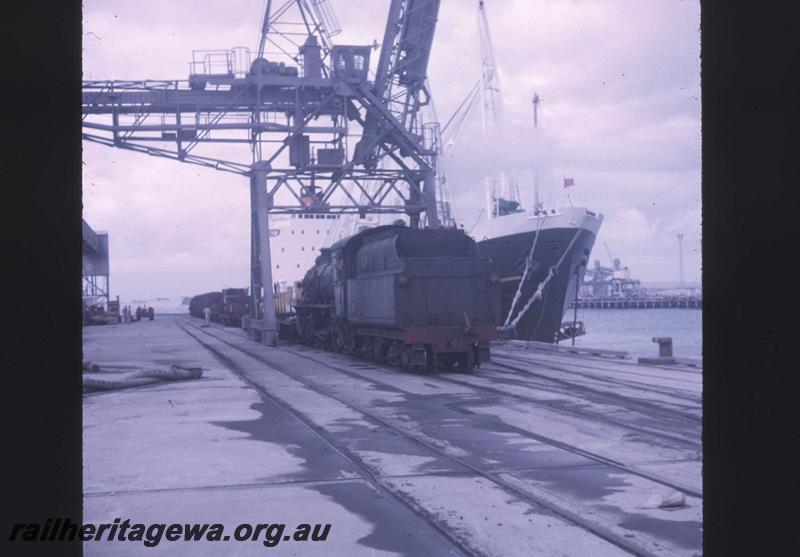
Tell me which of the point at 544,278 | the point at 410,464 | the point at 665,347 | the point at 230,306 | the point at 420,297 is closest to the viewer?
the point at 410,464

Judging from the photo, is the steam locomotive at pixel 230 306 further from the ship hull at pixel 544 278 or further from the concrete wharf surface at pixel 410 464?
the concrete wharf surface at pixel 410 464

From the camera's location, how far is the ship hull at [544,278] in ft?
131

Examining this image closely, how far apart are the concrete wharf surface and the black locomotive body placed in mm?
2133

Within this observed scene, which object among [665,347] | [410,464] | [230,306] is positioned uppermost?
[230,306]

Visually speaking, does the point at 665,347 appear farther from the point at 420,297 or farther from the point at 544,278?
the point at 544,278

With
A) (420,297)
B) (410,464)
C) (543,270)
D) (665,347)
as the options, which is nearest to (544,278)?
(543,270)

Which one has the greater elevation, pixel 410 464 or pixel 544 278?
pixel 544 278

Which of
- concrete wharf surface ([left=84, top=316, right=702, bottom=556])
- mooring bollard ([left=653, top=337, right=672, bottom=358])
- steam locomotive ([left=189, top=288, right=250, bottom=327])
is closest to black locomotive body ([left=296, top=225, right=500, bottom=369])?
concrete wharf surface ([left=84, top=316, right=702, bottom=556])

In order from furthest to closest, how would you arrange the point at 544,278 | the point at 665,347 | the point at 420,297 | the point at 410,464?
the point at 544,278 → the point at 665,347 → the point at 420,297 → the point at 410,464

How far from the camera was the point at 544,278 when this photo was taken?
4034cm

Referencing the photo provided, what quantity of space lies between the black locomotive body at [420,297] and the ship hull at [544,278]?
16.2m

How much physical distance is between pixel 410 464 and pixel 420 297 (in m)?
11.4
